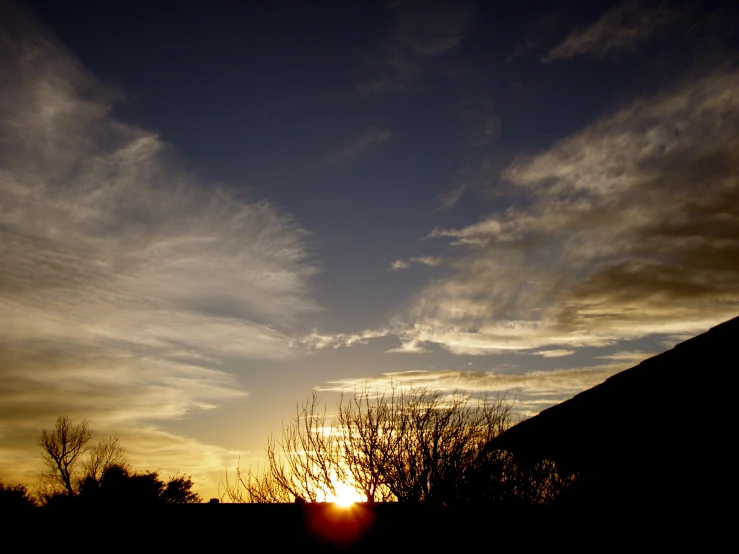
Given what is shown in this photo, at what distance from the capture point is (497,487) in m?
18.5

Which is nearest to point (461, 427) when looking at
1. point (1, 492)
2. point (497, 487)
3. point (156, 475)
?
point (497, 487)

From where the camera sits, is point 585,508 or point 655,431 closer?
point 655,431

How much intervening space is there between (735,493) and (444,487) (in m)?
14.9

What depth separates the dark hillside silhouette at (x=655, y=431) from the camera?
4172 mm

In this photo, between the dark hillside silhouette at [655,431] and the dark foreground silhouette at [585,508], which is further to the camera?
the dark foreground silhouette at [585,508]

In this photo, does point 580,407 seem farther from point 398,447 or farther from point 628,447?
point 398,447

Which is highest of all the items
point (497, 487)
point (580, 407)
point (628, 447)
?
point (580, 407)

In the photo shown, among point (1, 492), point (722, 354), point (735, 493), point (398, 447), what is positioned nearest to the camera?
point (722, 354)

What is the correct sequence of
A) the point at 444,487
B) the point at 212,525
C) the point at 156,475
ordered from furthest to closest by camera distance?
the point at 156,475 < the point at 444,487 < the point at 212,525

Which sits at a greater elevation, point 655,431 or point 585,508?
point 655,431

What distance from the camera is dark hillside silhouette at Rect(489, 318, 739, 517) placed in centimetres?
417

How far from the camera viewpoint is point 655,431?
5000mm

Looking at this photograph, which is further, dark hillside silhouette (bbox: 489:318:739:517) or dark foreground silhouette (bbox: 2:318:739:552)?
dark foreground silhouette (bbox: 2:318:739:552)

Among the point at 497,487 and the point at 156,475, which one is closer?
the point at 497,487
